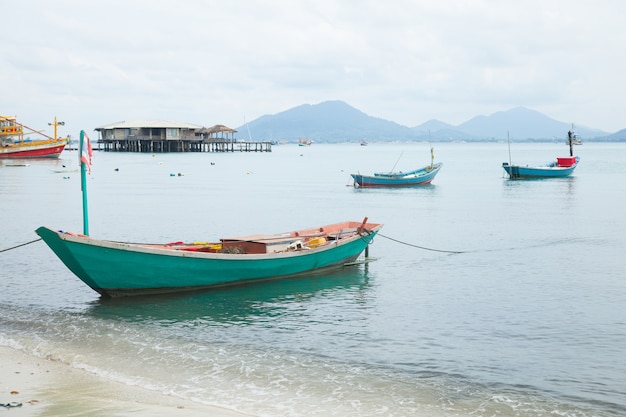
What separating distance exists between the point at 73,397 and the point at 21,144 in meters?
92.1

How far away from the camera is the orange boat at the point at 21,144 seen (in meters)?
91.1

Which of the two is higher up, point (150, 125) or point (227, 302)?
point (150, 125)

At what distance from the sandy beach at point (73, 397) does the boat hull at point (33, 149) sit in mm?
89023

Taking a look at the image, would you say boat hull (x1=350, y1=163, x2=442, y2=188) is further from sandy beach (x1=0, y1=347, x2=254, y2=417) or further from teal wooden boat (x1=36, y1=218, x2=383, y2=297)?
sandy beach (x1=0, y1=347, x2=254, y2=417)

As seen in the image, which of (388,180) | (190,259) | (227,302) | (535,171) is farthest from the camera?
(535,171)

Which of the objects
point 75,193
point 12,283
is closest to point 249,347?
point 12,283

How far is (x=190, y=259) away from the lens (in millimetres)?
15477

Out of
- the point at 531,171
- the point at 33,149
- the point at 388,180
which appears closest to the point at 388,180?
the point at 388,180

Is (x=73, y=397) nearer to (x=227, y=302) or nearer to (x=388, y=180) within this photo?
(x=227, y=302)

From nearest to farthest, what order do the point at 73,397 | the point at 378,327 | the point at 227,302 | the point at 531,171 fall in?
1. the point at 73,397
2. the point at 378,327
3. the point at 227,302
4. the point at 531,171

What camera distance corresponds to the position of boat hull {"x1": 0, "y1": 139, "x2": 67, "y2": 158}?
91688 mm

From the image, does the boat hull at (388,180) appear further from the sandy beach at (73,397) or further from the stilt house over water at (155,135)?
the stilt house over water at (155,135)

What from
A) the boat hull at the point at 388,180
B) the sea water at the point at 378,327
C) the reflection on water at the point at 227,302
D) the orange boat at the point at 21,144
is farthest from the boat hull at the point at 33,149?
the reflection on water at the point at 227,302

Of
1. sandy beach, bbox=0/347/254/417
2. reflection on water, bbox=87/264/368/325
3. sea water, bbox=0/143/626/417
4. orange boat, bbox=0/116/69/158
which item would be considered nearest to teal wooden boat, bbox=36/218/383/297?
reflection on water, bbox=87/264/368/325
